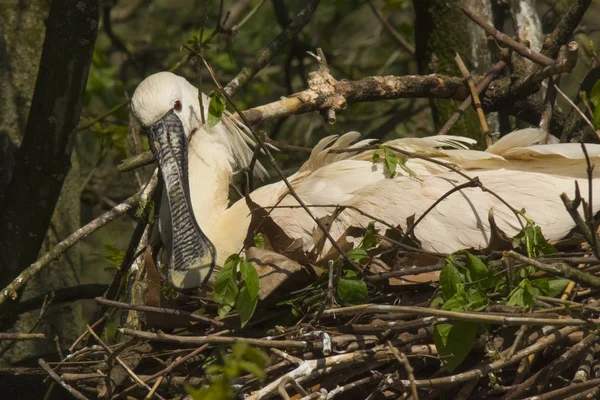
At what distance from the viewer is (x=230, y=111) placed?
17.5 feet

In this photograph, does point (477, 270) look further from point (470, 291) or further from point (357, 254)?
point (357, 254)

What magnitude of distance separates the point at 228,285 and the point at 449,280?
759 millimetres

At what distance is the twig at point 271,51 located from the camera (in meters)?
4.83

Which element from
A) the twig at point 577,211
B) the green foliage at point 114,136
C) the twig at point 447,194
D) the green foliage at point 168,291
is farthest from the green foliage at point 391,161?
the green foliage at point 114,136

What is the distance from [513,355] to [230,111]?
2.43 metres

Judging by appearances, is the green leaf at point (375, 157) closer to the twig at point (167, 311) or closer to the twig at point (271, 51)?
the twig at point (271, 51)

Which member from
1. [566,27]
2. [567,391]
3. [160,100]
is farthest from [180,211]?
[567,391]

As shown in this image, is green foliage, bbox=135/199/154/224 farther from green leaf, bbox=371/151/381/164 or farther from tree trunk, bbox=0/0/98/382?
green leaf, bbox=371/151/381/164

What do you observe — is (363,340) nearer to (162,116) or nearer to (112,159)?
(162,116)

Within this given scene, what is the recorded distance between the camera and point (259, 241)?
4.20 m

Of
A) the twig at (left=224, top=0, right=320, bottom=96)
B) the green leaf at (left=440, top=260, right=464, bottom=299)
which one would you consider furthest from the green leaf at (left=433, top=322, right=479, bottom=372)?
the twig at (left=224, top=0, right=320, bottom=96)

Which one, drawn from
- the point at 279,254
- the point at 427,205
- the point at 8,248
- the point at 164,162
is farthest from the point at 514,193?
the point at 8,248

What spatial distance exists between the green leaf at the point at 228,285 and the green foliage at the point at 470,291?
68 centimetres

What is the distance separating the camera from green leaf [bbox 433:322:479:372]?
3.28 m
